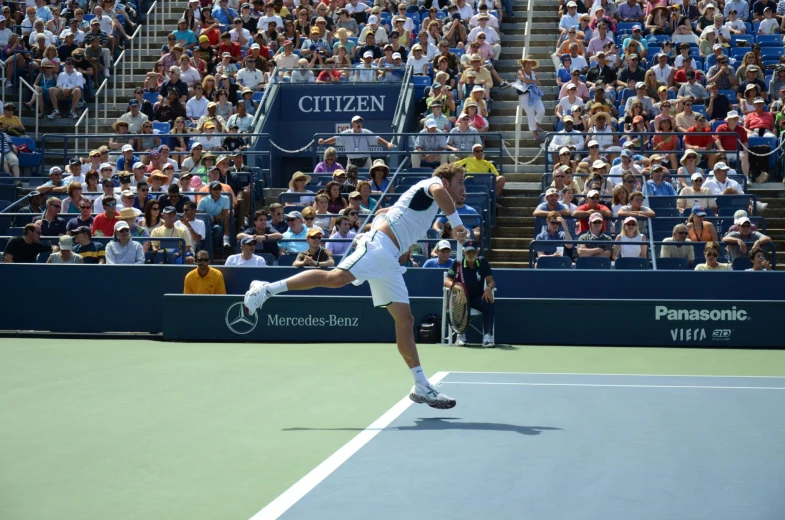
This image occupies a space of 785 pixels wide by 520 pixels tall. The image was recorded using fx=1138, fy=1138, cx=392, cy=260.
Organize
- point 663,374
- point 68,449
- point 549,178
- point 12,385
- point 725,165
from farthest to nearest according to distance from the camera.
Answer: point 549,178
point 725,165
point 663,374
point 12,385
point 68,449

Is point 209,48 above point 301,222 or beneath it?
above

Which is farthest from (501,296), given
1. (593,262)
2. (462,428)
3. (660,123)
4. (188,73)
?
(188,73)

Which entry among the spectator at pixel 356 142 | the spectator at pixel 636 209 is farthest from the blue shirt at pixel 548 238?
the spectator at pixel 356 142

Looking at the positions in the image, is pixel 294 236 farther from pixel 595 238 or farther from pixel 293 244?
pixel 595 238

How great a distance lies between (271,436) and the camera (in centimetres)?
772

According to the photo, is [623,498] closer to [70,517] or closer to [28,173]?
[70,517]

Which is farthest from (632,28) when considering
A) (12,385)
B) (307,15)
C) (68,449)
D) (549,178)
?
(68,449)

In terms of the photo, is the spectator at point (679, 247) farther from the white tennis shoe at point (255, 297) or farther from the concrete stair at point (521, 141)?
the white tennis shoe at point (255, 297)

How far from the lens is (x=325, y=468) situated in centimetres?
663

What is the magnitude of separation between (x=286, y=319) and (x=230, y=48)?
10.0 metres

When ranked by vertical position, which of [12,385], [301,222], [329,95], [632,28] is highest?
[632,28]

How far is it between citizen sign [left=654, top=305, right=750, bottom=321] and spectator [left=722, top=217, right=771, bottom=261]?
1.53 meters

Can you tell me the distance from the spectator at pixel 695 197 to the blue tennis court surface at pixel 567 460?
749 cm

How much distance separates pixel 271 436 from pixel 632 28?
1661cm
